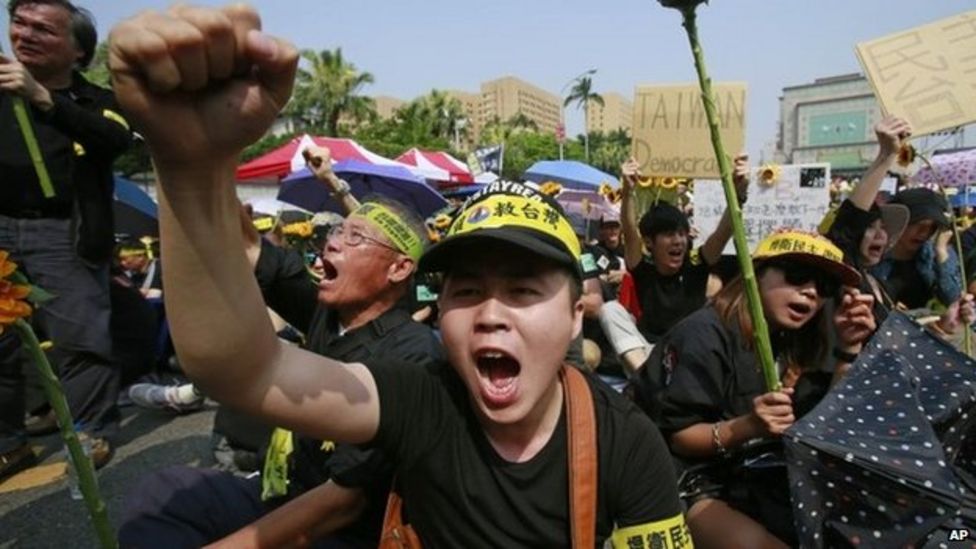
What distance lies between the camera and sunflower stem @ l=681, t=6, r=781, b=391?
5.15 ft

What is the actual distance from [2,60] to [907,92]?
138 inches

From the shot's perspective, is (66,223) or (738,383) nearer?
(738,383)

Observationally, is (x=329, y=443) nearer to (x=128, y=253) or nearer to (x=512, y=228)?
(x=512, y=228)

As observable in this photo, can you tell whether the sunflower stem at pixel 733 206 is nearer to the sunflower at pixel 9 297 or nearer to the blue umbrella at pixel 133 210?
the sunflower at pixel 9 297

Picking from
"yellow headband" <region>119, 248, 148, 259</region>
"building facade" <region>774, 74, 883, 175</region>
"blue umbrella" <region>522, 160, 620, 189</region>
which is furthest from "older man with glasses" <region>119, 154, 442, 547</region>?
"building facade" <region>774, 74, 883, 175</region>

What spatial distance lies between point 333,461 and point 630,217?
3.19m

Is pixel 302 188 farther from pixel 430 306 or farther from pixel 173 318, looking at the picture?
pixel 173 318

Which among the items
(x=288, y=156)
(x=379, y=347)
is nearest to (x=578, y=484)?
(x=379, y=347)

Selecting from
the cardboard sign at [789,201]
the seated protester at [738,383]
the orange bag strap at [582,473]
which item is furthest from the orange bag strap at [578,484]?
the cardboard sign at [789,201]

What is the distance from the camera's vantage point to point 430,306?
5047 millimetres

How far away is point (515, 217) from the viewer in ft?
4.58

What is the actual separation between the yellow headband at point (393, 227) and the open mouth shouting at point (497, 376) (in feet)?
3.80

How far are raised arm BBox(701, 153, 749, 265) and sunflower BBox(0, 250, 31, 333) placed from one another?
3.06 meters

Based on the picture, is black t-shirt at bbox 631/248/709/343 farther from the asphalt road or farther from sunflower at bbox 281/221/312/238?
sunflower at bbox 281/221/312/238
